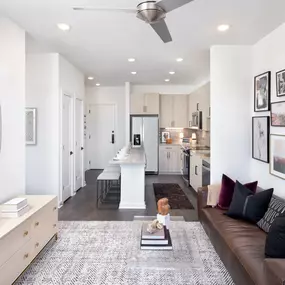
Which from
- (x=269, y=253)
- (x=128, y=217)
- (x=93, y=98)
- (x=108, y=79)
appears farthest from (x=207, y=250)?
(x=93, y=98)

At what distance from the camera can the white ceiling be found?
2938 millimetres

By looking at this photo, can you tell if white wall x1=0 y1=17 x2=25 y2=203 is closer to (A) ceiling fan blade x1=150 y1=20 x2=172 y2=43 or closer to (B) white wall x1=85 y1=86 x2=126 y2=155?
(A) ceiling fan blade x1=150 y1=20 x2=172 y2=43

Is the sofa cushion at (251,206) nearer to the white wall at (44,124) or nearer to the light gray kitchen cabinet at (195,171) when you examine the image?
the light gray kitchen cabinet at (195,171)

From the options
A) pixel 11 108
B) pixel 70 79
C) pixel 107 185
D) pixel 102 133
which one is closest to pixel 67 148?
pixel 70 79

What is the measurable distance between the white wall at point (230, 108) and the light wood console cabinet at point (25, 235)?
8.29ft

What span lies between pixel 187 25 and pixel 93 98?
19.7 ft

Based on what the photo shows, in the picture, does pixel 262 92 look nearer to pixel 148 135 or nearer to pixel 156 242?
pixel 156 242

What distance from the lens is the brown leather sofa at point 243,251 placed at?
1790 mm

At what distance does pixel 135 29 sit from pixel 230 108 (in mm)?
1895

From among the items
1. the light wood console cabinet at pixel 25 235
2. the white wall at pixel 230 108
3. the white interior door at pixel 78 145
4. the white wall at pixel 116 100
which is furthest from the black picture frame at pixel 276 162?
the white wall at pixel 116 100

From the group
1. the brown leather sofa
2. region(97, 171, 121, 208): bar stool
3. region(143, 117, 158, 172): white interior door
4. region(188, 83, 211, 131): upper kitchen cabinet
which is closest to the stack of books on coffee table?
the brown leather sofa

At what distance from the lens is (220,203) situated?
3639 millimetres

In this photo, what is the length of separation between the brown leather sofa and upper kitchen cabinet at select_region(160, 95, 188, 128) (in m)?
5.33

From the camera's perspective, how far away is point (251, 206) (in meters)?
3.04
